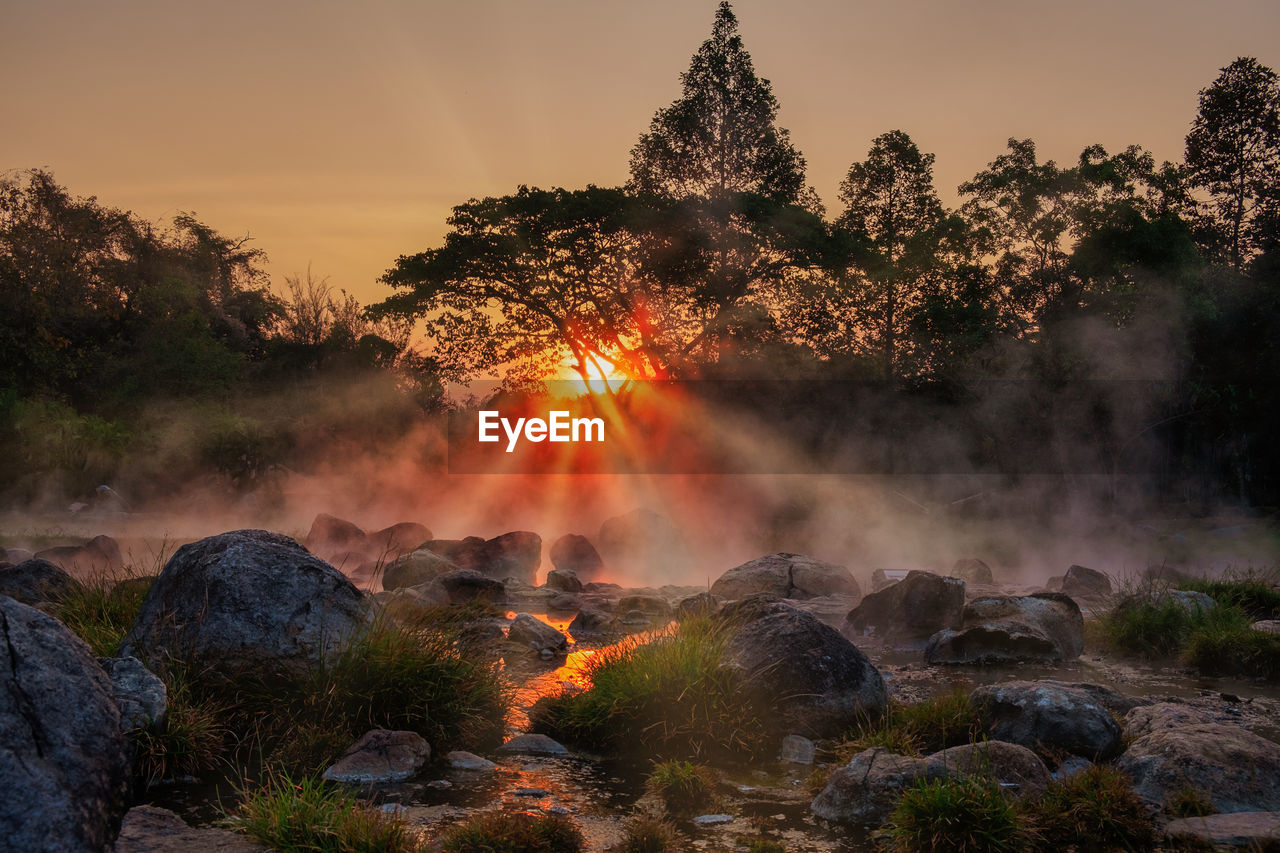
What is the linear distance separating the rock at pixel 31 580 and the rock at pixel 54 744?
26.5 ft

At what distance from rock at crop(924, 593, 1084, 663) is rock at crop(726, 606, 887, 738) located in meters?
3.75

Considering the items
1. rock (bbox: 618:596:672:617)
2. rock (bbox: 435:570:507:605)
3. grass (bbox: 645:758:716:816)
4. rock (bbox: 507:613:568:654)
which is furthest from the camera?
rock (bbox: 435:570:507:605)

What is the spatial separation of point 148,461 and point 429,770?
30692 millimetres

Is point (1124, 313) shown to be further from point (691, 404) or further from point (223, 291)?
point (223, 291)

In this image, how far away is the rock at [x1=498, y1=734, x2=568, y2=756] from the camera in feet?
25.6

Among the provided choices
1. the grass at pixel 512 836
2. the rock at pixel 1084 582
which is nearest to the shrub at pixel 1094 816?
the grass at pixel 512 836

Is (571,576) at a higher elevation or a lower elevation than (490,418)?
lower

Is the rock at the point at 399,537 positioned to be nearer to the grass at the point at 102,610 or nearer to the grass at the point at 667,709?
the grass at the point at 102,610

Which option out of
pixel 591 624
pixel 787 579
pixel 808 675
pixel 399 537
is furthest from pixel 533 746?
pixel 399 537

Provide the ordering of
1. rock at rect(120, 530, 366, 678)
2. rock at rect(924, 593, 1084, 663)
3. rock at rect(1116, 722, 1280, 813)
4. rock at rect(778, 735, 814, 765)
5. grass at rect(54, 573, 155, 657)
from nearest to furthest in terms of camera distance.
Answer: rock at rect(1116, 722, 1280, 813) < rock at rect(120, 530, 366, 678) < rock at rect(778, 735, 814, 765) < grass at rect(54, 573, 155, 657) < rock at rect(924, 593, 1084, 663)

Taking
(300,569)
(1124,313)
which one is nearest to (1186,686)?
(300,569)

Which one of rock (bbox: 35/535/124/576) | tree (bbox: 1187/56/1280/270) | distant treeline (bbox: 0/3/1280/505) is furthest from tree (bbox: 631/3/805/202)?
rock (bbox: 35/535/124/576)

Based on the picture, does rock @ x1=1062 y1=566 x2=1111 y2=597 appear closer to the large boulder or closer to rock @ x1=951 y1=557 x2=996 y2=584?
rock @ x1=951 y1=557 x2=996 y2=584

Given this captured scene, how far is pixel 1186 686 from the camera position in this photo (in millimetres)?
10719
